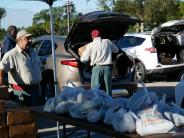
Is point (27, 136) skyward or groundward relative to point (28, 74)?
groundward

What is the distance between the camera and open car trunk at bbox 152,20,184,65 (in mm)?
17641

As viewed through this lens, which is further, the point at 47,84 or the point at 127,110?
the point at 47,84

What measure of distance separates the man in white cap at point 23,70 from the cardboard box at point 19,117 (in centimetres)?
138

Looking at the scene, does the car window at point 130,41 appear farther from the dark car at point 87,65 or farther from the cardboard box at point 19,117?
the cardboard box at point 19,117

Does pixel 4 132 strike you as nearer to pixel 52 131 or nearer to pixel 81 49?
pixel 52 131

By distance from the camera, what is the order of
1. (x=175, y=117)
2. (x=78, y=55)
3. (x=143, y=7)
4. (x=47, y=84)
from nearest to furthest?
1. (x=175, y=117)
2. (x=78, y=55)
3. (x=47, y=84)
4. (x=143, y=7)

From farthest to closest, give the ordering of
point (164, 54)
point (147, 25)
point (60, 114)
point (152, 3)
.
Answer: point (147, 25), point (152, 3), point (164, 54), point (60, 114)

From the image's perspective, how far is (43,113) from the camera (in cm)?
550

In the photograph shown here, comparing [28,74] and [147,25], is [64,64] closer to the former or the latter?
[28,74]

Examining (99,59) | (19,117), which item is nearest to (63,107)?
(19,117)

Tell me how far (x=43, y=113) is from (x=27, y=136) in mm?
630

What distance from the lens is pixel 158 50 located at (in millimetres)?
17875

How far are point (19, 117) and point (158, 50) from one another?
40.4 feet

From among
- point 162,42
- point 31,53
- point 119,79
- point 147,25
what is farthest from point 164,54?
point 147,25
